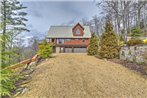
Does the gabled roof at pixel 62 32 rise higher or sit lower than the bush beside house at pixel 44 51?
higher

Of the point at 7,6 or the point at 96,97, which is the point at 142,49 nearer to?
the point at 96,97

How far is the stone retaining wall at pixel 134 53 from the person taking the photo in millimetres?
14880

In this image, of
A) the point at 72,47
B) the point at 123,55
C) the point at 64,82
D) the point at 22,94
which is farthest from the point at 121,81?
the point at 72,47

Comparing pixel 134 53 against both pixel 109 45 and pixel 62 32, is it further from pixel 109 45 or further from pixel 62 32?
pixel 62 32

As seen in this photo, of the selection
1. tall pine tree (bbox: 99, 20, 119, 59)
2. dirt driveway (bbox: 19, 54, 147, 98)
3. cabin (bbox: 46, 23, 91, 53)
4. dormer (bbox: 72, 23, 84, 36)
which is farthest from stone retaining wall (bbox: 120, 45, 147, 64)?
dormer (bbox: 72, 23, 84, 36)

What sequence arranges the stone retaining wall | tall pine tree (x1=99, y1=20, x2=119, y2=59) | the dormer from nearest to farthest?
the stone retaining wall, tall pine tree (x1=99, y1=20, x2=119, y2=59), the dormer

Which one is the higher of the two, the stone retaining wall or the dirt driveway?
the stone retaining wall

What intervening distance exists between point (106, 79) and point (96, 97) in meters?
2.53

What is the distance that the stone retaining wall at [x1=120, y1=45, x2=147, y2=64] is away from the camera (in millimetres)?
14880

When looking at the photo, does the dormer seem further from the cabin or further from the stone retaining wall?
the stone retaining wall

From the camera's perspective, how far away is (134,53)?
53.6 feet

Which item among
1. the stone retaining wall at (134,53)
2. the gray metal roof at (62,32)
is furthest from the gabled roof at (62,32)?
the stone retaining wall at (134,53)

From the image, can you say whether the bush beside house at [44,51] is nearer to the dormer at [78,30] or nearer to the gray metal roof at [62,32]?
the gray metal roof at [62,32]

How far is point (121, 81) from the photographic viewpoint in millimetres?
9766
